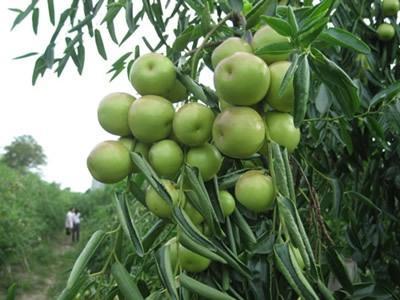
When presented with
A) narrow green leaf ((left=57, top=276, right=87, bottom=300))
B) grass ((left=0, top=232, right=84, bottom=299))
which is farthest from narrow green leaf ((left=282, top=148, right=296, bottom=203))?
grass ((left=0, top=232, right=84, bottom=299))

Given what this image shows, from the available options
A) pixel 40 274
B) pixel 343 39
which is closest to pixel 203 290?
pixel 343 39

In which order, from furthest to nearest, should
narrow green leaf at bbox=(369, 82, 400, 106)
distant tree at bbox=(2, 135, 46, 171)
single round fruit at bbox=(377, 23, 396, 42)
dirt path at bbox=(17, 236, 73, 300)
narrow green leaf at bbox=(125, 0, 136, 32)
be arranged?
distant tree at bbox=(2, 135, 46, 171) → dirt path at bbox=(17, 236, 73, 300) → single round fruit at bbox=(377, 23, 396, 42) → narrow green leaf at bbox=(125, 0, 136, 32) → narrow green leaf at bbox=(369, 82, 400, 106)

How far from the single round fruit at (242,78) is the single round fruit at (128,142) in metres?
0.16

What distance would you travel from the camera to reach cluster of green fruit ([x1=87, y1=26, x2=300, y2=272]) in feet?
2.32

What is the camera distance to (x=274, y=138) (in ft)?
2.44

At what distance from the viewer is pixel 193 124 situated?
0.72 metres

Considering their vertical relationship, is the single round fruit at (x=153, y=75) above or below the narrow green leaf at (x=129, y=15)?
below

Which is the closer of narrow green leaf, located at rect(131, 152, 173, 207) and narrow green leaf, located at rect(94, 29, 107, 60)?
narrow green leaf, located at rect(131, 152, 173, 207)

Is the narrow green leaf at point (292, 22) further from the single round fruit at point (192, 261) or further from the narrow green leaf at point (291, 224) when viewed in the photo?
the single round fruit at point (192, 261)

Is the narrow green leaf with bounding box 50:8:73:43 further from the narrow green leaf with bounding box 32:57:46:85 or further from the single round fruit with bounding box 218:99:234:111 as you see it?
the single round fruit with bounding box 218:99:234:111

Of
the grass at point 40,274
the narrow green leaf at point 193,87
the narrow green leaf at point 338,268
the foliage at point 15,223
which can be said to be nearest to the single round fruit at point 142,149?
the narrow green leaf at point 193,87

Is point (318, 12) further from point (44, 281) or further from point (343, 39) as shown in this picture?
point (44, 281)

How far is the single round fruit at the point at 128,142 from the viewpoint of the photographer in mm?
771

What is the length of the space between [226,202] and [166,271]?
0.51 ft
